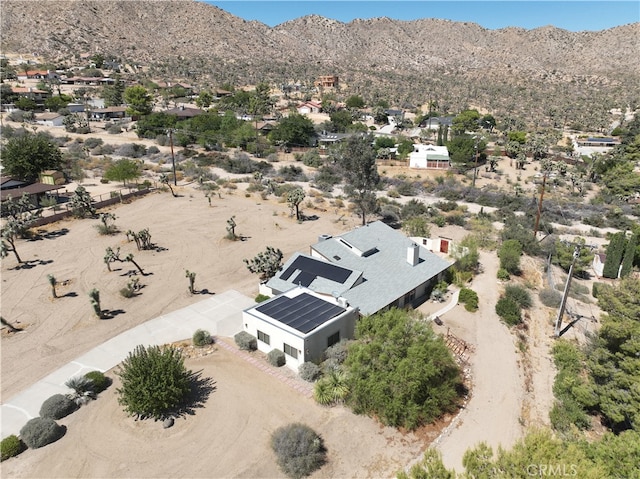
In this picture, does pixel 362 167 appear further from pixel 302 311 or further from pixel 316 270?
pixel 302 311

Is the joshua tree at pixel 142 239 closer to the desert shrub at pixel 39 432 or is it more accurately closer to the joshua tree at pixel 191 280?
the joshua tree at pixel 191 280

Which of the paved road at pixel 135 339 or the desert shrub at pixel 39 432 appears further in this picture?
the paved road at pixel 135 339

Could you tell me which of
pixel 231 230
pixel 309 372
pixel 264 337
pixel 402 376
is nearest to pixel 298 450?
pixel 309 372

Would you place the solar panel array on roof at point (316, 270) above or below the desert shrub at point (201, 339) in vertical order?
above

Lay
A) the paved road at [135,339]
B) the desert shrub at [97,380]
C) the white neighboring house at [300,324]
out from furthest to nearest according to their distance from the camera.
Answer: the white neighboring house at [300,324] < the desert shrub at [97,380] < the paved road at [135,339]

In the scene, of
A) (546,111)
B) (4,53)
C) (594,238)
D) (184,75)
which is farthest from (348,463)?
(4,53)

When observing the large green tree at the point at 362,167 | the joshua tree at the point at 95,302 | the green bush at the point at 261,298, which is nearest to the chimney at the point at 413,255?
the green bush at the point at 261,298

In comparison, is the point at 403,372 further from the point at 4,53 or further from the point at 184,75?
the point at 4,53
